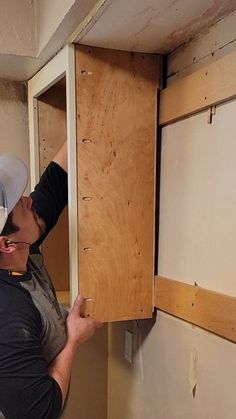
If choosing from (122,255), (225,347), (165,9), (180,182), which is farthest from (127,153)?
(225,347)

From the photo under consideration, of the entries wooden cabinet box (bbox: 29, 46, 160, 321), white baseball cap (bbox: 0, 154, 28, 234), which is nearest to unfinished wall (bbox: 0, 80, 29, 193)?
wooden cabinet box (bbox: 29, 46, 160, 321)

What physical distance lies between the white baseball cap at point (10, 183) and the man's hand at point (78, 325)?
1.15 ft

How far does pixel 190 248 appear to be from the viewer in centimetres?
119

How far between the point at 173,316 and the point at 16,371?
1.63 ft

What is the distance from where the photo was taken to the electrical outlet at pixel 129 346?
1.57 meters

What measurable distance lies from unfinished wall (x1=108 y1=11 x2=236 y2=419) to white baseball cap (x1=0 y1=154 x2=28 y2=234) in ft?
1.47

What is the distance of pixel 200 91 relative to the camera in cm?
110

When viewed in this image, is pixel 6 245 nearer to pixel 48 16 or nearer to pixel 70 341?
pixel 70 341

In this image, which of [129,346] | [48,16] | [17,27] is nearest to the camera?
[48,16]

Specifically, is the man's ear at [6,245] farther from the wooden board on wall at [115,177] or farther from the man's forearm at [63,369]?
the man's forearm at [63,369]

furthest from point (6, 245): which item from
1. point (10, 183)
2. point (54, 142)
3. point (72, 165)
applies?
point (54, 142)

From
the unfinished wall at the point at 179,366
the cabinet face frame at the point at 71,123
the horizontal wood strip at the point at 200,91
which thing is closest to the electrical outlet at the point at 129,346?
Answer: the unfinished wall at the point at 179,366

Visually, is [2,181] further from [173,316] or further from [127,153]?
[173,316]

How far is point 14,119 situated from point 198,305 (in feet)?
3.39
